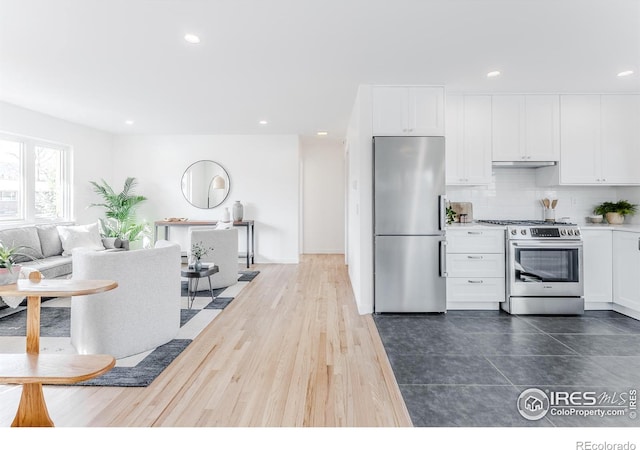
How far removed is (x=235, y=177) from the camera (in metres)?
6.85

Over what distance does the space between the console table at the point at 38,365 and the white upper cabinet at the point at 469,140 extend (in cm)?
359

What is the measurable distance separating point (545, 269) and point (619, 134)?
6.17 ft

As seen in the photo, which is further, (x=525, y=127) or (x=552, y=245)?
(x=525, y=127)

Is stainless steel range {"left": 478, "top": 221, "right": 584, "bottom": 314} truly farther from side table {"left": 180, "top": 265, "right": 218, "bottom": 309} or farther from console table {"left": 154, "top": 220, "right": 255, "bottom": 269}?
console table {"left": 154, "top": 220, "right": 255, "bottom": 269}

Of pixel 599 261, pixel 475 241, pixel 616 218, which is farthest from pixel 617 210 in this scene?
Result: pixel 475 241

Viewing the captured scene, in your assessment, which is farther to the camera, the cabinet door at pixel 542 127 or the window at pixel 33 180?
the window at pixel 33 180

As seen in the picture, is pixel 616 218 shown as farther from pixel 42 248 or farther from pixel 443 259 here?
pixel 42 248

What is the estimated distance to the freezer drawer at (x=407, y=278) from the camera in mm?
3711

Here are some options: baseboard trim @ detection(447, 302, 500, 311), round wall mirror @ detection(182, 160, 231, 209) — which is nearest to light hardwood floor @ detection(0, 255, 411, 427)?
baseboard trim @ detection(447, 302, 500, 311)

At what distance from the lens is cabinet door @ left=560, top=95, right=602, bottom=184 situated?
13.0 feet

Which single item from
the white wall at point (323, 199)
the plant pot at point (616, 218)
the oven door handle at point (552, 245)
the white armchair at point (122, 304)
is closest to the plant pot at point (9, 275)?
the white armchair at point (122, 304)

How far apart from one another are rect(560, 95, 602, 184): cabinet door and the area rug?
169 inches

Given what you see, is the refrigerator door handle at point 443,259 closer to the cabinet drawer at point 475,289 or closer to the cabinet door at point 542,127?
the cabinet drawer at point 475,289
